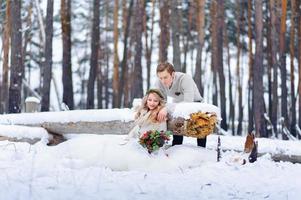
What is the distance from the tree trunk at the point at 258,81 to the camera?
47.4ft

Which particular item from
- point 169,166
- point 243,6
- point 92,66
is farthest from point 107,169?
point 243,6

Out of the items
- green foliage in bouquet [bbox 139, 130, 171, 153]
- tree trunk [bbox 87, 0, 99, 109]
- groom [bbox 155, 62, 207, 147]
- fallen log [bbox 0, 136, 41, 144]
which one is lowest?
fallen log [bbox 0, 136, 41, 144]

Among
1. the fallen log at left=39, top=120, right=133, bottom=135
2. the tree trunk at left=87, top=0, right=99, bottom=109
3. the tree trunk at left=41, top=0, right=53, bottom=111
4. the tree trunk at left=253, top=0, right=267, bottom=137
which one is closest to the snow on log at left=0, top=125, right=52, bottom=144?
the fallen log at left=39, top=120, right=133, bottom=135

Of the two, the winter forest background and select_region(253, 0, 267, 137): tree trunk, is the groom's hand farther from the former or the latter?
select_region(253, 0, 267, 137): tree trunk

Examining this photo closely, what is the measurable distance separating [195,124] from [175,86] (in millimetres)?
635

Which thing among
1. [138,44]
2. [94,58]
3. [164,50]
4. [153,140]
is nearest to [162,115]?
[153,140]

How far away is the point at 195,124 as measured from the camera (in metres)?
6.50

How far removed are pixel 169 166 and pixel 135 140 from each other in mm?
699

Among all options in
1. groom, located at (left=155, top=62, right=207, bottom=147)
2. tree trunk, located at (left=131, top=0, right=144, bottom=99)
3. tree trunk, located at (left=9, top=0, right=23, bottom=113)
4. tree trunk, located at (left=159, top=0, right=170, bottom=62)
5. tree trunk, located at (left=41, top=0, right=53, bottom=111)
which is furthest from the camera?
tree trunk, located at (left=159, top=0, right=170, bottom=62)

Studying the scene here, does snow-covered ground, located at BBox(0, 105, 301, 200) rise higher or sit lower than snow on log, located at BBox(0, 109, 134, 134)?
lower

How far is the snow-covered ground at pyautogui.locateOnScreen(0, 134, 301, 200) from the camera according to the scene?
4.04 metres

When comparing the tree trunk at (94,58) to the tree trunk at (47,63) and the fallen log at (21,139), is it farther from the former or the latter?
the fallen log at (21,139)

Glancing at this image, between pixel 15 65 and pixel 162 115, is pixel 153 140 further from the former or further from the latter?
pixel 15 65

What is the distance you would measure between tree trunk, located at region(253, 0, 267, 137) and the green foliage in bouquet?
8.75 metres
